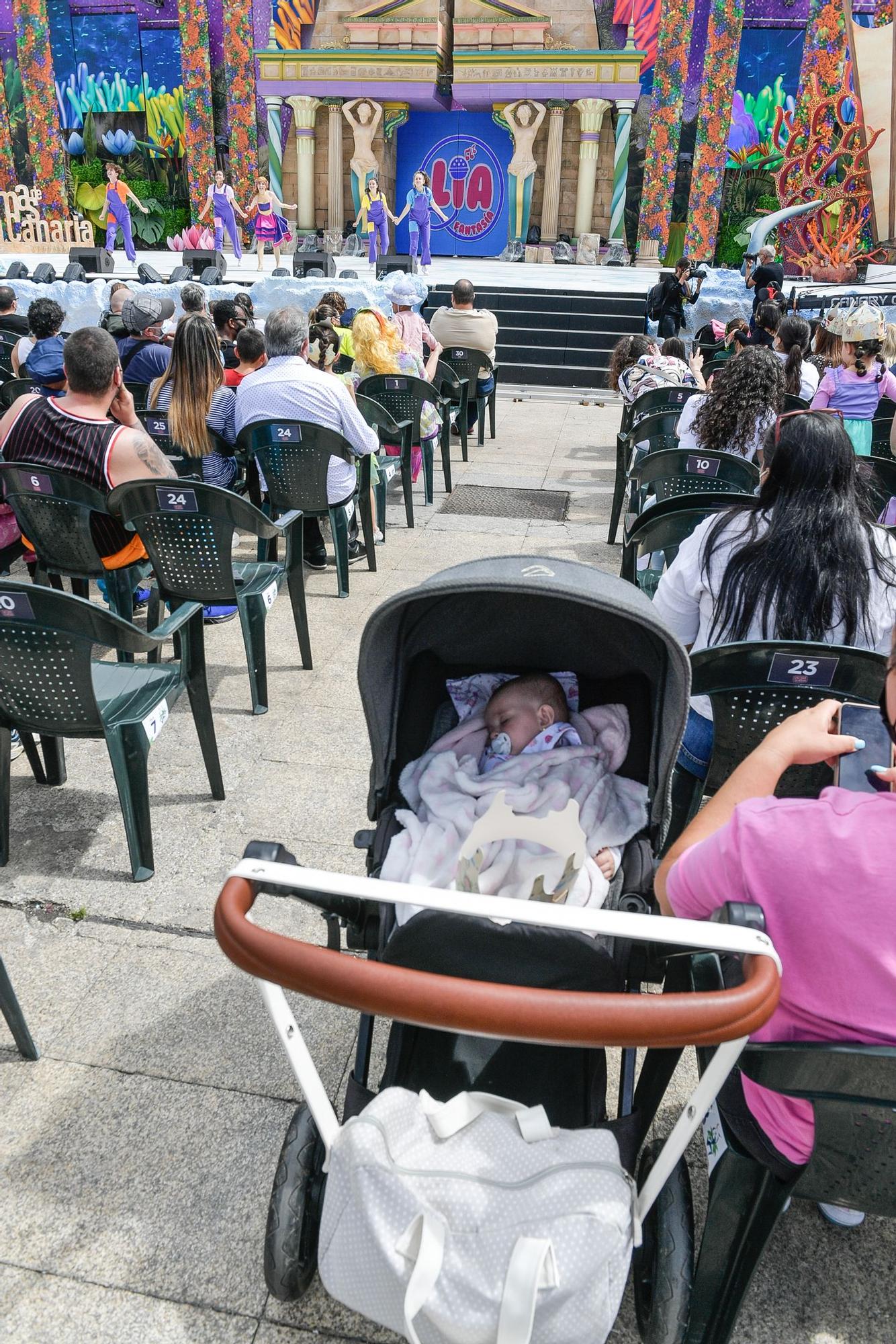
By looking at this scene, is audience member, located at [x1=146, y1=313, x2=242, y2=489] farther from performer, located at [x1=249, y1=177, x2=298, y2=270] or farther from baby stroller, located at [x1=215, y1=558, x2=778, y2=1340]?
performer, located at [x1=249, y1=177, x2=298, y2=270]

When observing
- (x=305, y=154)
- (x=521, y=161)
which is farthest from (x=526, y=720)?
(x=305, y=154)

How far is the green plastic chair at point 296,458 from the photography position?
462cm

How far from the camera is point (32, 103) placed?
27.0 m

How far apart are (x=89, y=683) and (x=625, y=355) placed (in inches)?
227

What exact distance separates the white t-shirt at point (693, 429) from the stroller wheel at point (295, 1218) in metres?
3.64

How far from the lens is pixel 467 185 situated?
2631cm

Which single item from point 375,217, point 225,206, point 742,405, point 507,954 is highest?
point 225,206

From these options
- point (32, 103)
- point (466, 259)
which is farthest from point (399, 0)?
point (32, 103)

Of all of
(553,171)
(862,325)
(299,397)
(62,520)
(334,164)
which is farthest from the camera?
(334,164)

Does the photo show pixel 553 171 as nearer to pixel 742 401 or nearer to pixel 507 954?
pixel 742 401

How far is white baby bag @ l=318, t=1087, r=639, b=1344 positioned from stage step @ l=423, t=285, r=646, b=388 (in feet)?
43.6

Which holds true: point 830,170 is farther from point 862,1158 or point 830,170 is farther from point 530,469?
point 862,1158

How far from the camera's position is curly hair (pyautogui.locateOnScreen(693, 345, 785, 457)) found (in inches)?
173

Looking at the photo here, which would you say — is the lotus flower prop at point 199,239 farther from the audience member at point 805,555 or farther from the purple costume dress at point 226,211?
the audience member at point 805,555
